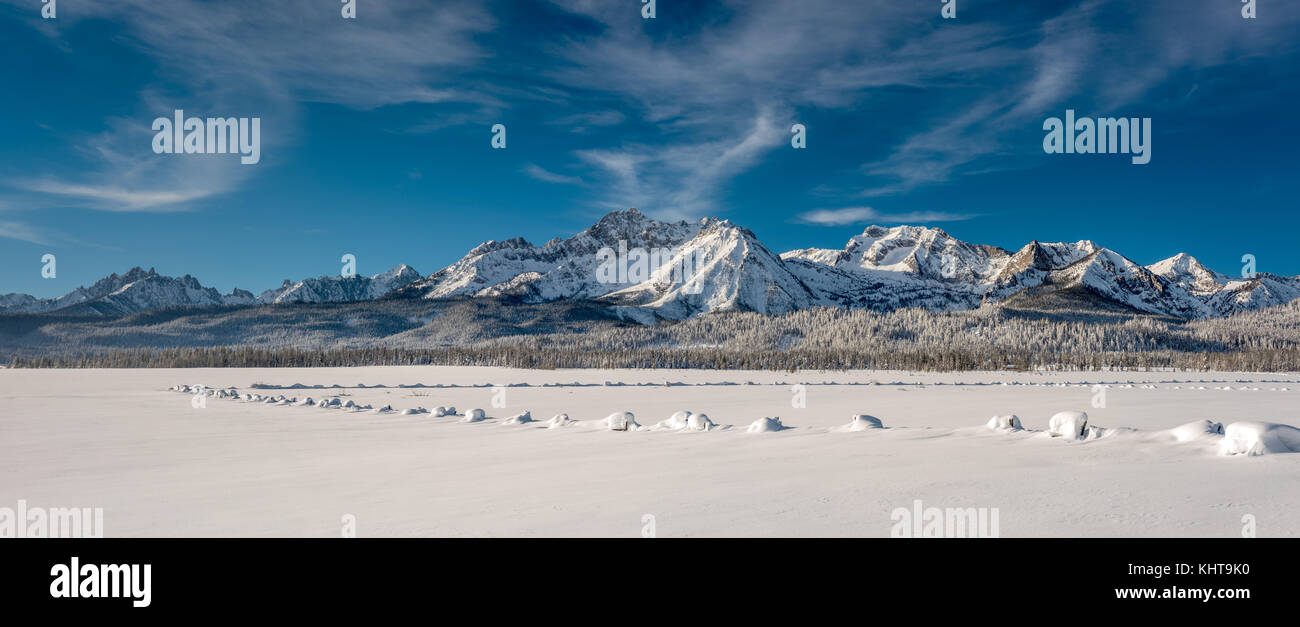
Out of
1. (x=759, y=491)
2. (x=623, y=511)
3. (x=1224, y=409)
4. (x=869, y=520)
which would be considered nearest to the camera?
(x=869, y=520)

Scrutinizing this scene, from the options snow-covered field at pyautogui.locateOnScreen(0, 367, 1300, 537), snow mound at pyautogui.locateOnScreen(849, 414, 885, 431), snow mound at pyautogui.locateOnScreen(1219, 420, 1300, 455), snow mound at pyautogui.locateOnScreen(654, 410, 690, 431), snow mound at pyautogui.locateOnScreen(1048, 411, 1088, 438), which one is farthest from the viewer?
snow mound at pyautogui.locateOnScreen(654, 410, 690, 431)

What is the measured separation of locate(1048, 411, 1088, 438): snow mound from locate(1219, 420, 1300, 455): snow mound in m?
2.25

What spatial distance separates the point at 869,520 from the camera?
8.26m

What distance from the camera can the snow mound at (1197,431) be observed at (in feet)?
37.9

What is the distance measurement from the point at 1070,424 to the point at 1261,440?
297cm

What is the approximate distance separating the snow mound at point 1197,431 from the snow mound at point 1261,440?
2.50 feet

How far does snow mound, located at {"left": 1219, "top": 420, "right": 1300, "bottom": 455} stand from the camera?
403 inches

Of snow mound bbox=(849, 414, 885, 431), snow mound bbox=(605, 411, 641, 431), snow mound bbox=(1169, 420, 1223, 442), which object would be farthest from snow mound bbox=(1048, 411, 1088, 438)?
snow mound bbox=(605, 411, 641, 431)

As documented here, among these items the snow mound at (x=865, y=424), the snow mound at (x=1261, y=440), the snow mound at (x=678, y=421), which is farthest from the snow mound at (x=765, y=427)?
the snow mound at (x=1261, y=440)

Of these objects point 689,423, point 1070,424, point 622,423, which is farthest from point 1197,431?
point 622,423
